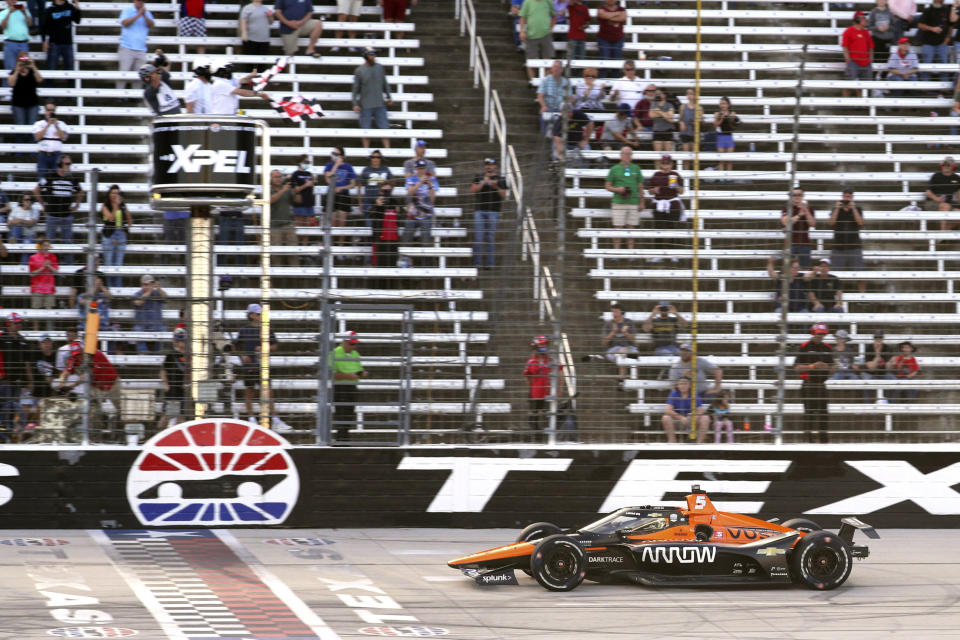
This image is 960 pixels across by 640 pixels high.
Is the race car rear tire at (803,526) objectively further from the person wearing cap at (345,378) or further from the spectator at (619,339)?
the person wearing cap at (345,378)

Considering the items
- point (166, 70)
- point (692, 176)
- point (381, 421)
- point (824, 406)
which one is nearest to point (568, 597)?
point (381, 421)

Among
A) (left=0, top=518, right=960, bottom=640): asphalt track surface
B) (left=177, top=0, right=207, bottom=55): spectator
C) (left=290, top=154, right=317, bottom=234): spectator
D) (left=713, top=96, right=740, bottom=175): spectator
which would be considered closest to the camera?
(left=0, top=518, right=960, bottom=640): asphalt track surface

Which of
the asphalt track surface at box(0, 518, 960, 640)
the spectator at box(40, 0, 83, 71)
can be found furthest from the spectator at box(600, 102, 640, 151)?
the spectator at box(40, 0, 83, 71)

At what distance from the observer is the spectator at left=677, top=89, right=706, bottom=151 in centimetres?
1609

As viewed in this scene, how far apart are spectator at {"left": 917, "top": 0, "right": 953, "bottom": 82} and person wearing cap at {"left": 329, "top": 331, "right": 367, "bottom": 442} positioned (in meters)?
12.0

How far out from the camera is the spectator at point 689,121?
1609 cm

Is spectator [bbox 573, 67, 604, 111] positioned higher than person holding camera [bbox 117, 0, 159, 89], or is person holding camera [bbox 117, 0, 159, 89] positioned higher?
person holding camera [bbox 117, 0, 159, 89]

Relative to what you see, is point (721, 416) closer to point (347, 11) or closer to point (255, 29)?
point (255, 29)

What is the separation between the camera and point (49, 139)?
60.7 feet

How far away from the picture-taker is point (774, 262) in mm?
14422

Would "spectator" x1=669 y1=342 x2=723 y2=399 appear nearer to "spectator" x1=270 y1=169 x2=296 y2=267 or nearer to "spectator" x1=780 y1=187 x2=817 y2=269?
"spectator" x1=780 y1=187 x2=817 y2=269

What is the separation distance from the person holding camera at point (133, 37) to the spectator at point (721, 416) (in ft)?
35.2

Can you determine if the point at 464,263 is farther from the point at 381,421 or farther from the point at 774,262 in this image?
the point at 774,262

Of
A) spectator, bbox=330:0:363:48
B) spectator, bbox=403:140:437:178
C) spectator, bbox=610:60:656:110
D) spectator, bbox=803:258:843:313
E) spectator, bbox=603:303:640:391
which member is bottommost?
spectator, bbox=603:303:640:391
